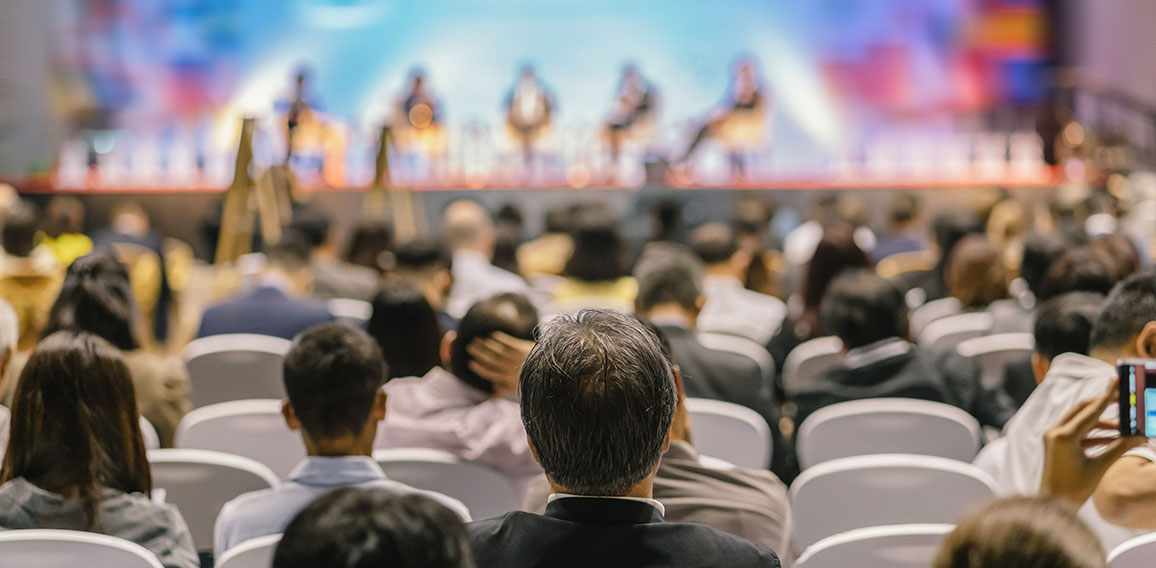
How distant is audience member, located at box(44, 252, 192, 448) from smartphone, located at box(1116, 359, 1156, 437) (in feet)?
8.77

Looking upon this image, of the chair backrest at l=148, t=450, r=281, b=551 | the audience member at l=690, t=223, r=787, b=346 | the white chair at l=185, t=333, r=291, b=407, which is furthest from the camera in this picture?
the audience member at l=690, t=223, r=787, b=346

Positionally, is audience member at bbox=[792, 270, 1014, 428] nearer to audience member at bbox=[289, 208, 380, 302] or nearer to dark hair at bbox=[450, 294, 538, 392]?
dark hair at bbox=[450, 294, 538, 392]

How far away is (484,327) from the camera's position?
10.2ft

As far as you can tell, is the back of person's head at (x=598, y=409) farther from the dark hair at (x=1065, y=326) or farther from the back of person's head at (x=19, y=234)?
the back of person's head at (x=19, y=234)

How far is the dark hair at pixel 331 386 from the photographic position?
257cm

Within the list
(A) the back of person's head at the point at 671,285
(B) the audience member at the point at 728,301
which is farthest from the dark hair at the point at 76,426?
(B) the audience member at the point at 728,301

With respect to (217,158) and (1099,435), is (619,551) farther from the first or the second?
(217,158)

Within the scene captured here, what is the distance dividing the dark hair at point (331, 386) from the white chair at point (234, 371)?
1.76m

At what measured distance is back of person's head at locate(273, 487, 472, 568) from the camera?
1.15 meters

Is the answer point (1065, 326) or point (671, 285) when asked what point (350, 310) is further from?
point (1065, 326)

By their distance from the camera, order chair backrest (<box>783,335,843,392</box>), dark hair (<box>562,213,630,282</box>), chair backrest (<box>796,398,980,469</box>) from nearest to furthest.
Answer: chair backrest (<box>796,398,980,469</box>)
chair backrest (<box>783,335,843,392</box>)
dark hair (<box>562,213,630,282</box>)

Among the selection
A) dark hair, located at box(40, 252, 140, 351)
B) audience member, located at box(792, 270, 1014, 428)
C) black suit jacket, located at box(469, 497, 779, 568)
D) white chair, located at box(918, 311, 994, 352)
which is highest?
dark hair, located at box(40, 252, 140, 351)

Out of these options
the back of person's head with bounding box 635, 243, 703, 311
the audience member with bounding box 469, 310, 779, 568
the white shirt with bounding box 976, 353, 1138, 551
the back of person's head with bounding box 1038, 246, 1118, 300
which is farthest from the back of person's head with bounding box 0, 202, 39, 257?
the audience member with bounding box 469, 310, 779, 568

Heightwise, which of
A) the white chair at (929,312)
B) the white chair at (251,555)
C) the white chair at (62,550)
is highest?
the white chair at (62,550)
